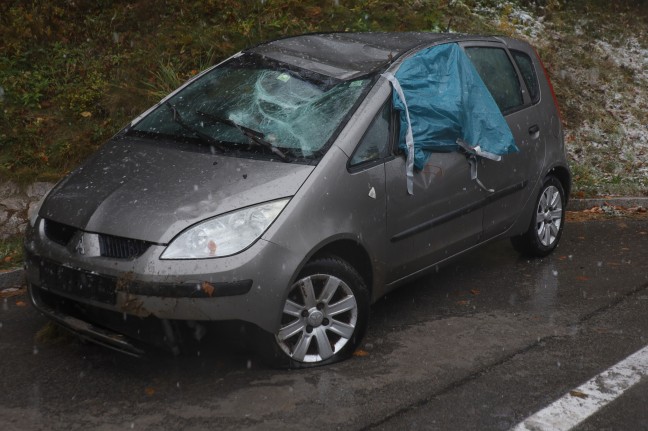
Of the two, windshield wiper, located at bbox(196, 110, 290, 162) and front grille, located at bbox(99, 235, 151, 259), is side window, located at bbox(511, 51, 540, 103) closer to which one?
windshield wiper, located at bbox(196, 110, 290, 162)

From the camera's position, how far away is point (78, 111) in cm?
866

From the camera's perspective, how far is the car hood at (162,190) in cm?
457

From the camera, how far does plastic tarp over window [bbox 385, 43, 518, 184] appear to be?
5.50 m

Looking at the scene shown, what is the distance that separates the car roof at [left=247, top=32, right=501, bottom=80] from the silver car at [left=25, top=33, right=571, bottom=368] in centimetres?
2

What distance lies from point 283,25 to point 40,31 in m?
2.59

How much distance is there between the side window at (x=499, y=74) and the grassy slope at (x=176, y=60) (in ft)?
10.0

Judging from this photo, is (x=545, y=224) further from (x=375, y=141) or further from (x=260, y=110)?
(x=260, y=110)

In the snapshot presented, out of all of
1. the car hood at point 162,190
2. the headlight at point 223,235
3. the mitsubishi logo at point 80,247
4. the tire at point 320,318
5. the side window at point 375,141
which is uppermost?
the side window at point 375,141

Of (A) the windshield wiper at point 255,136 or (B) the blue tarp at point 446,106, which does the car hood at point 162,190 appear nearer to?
(A) the windshield wiper at point 255,136

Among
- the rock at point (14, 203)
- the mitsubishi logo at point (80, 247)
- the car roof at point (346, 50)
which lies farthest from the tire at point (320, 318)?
the rock at point (14, 203)

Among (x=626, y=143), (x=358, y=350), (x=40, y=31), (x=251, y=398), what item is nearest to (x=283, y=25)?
(x=40, y=31)

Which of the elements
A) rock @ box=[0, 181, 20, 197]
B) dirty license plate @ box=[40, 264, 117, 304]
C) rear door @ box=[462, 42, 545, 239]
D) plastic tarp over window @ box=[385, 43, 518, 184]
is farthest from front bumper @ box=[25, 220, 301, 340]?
rock @ box=[0, 181, 20, 197]

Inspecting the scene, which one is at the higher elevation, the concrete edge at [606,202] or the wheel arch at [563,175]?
the wheel arch at [563,175]

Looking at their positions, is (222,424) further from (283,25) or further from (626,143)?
(626,143)
